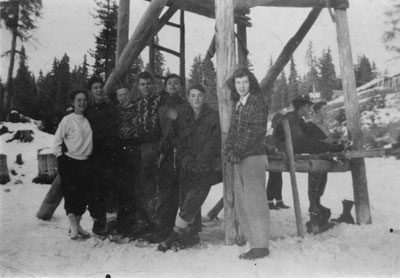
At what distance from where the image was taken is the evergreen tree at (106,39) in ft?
50.9

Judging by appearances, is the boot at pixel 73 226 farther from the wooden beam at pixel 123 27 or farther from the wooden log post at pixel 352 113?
the wooden log post at pixel 352 113

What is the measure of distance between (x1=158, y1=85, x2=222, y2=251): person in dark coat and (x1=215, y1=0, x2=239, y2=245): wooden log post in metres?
0.14

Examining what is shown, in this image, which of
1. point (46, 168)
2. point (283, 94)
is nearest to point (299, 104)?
point (46, 168)

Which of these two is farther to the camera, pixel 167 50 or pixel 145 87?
pixel 167 50

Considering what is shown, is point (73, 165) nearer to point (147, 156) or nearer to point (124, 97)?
point (147, 156)

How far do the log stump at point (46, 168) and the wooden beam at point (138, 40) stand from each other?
3.98 metres

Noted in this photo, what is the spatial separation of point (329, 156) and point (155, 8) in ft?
10.6

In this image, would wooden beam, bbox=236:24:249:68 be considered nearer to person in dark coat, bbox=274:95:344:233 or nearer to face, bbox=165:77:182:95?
person in dark coat, bbox=274:95:344:233

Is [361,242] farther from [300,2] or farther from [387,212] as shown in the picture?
[300,2]

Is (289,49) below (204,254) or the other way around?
the other way around

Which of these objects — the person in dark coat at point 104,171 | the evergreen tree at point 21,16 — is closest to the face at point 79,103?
the person in dark coat at point 104,171

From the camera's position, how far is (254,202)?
3.62 metres

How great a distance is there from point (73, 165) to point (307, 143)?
332 cm

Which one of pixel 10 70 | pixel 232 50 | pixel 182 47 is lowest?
pixel 232 50
